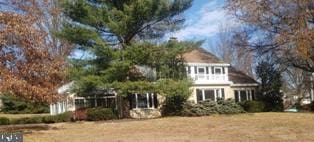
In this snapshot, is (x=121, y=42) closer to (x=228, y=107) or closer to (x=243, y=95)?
(x=228, y=107)

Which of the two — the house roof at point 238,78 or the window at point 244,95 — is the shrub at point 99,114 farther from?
the house roof at point 238,78

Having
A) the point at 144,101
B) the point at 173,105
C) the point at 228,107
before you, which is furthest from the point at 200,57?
the point at 228,107

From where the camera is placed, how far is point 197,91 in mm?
57344

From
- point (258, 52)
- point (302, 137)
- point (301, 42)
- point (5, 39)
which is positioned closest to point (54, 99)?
point (5, 39)

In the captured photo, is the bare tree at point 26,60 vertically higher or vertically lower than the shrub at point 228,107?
higher

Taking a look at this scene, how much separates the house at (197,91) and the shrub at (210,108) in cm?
253

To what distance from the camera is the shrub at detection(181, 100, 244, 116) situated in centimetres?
4567

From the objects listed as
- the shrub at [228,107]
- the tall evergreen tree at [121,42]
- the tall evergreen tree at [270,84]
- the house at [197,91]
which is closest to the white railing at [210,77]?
the house at [197,91]

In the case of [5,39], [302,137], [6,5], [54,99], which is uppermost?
[6,5]

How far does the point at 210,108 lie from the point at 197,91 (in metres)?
10.4

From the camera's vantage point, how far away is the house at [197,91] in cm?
5034

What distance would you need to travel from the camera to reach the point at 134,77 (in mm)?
43125

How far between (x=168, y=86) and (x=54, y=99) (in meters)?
13.2

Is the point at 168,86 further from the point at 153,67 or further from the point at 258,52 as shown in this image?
the point at 258,52
